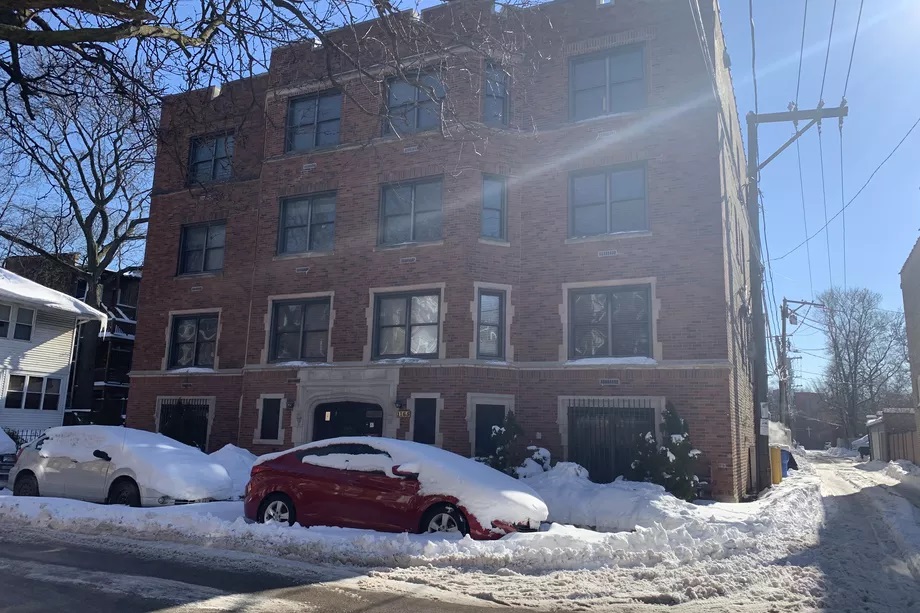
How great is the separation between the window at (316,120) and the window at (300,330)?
452cm

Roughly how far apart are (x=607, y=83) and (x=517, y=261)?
4988 mm

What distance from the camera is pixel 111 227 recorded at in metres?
32.7

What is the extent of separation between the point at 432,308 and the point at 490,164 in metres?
3.89

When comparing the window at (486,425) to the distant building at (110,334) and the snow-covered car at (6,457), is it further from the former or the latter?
the distant building at (110,334)

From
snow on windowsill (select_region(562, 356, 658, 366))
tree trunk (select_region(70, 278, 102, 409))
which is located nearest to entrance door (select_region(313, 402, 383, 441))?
snow on windowsill (select_region(562, 356, 658, 366))

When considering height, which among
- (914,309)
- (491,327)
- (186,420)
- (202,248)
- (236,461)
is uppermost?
(914,309)

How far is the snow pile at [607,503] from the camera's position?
1167 centimetres

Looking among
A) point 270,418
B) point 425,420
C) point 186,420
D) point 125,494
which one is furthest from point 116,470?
point 186,420

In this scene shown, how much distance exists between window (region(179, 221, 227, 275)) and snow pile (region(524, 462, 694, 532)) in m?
12.5

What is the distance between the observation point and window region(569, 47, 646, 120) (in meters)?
17.0

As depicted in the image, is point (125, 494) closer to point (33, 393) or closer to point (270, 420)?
point (270, 420)

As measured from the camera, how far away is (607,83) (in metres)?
17.2

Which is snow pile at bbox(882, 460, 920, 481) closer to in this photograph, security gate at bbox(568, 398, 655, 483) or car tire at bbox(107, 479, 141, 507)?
security gate at bbox(568, 398, 655, 483)

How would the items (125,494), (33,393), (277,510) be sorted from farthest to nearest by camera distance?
→ (33,393) < (125,494) < (277,510)
